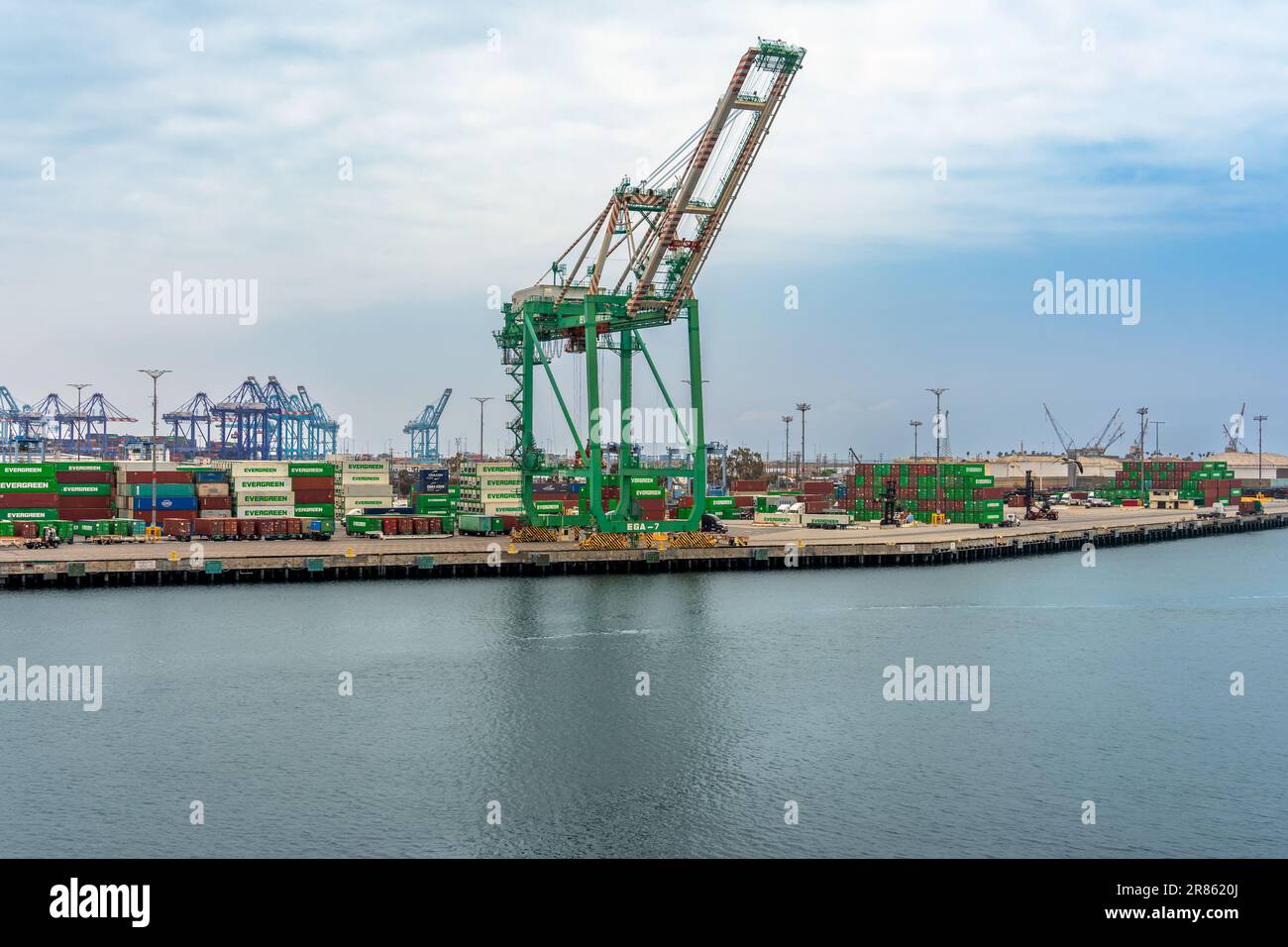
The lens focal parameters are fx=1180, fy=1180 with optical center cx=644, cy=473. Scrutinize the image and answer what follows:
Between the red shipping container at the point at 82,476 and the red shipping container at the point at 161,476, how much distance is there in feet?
4.92

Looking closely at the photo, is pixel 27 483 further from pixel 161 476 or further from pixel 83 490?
pixel 161 476

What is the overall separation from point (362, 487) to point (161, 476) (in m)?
19.1

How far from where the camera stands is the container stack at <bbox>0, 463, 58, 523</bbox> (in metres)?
81.8

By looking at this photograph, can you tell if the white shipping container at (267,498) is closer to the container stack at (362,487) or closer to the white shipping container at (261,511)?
the white shipping container at (261,511)

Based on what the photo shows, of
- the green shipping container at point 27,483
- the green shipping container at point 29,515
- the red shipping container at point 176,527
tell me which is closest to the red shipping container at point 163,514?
the red shipping container at point 176,527

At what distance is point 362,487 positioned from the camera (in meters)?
102

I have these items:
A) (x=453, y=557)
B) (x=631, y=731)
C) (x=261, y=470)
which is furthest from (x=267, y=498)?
(x=631, y=731)

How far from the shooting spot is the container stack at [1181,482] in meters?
172

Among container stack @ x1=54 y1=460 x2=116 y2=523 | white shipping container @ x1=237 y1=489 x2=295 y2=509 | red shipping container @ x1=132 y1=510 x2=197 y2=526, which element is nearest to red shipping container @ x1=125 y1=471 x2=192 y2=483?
container stack @ x1=54 y1=460 x2=116 y2=523

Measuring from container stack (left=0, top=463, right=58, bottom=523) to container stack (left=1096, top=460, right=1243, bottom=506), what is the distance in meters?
144

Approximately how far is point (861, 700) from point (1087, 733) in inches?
291
